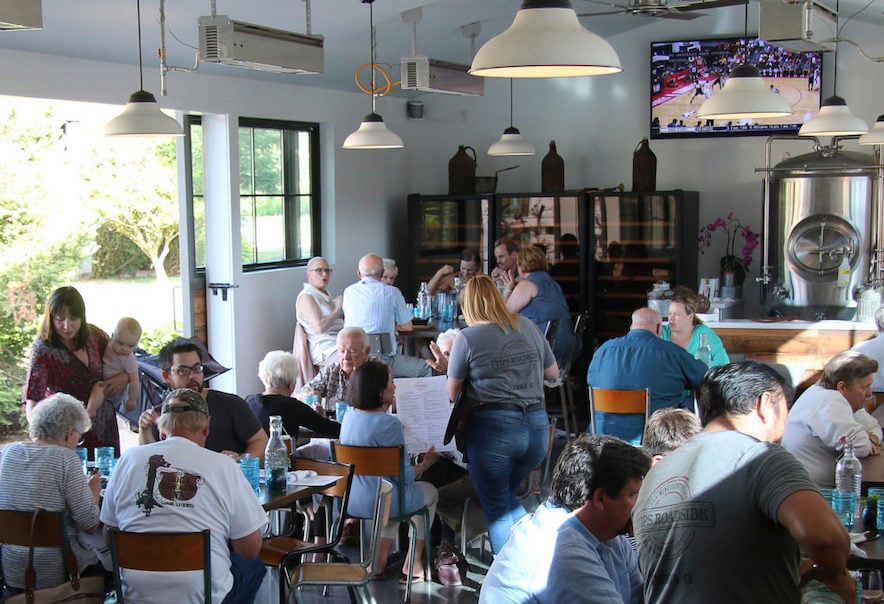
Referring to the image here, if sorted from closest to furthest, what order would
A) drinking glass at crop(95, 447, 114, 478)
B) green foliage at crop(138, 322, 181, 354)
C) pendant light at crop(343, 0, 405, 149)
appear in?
drinking glass at crop(95, 447, 114, 478), pendant light at crop(343, 0, 405, 149), green foliage at crop(138, 322, 181, 354)

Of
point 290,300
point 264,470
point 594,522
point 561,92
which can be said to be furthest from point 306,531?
point 561,92

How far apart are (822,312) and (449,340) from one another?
4118mm

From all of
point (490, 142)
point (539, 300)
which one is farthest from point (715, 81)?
point (539, 300)

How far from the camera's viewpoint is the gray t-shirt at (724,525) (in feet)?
8.17

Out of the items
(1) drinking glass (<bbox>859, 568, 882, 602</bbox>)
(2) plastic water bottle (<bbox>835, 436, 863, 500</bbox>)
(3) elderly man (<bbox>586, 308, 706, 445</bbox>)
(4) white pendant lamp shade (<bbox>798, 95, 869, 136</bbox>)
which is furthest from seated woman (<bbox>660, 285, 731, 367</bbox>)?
(1) drinking glass (<bbox>859, 568, 882, 602</bbox>)

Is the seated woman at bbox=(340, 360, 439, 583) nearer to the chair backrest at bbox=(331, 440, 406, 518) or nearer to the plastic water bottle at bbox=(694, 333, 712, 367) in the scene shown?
the chair backrest at bbox=(331, 440, 406, 518)

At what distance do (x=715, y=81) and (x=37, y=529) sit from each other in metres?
8.06

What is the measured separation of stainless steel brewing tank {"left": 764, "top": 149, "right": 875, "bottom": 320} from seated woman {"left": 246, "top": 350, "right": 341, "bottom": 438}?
5.31m

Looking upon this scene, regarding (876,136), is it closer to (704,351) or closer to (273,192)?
(704,351)

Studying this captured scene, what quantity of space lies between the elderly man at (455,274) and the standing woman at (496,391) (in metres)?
4.85

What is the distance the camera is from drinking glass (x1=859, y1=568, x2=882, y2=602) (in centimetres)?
321

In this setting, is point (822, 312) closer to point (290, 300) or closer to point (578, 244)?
point (578, 244)

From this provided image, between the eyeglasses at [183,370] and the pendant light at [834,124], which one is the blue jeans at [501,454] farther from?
the pendant light at [834,124]

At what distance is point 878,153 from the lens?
8.95 m
